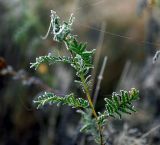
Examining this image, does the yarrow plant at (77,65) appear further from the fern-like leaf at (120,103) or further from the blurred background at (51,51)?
the blurred background at (51,51)

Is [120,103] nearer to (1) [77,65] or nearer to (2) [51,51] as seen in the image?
(1) [77,65]

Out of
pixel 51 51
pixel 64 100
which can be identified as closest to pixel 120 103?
pixel 64 100

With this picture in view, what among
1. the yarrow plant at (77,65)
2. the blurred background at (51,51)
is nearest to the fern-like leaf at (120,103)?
the yarrow plant at (77,65)

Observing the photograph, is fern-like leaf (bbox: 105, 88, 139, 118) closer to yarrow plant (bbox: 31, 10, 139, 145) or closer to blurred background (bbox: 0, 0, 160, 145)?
yarrow plant (bbox: 31, 10, 139, 145)

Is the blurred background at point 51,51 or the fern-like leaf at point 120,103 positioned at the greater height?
the blurred background at point 51,51

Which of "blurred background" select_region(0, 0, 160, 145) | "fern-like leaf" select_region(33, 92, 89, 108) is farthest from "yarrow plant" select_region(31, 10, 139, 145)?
"blurred background" select_region(0, 0, 160, 145)

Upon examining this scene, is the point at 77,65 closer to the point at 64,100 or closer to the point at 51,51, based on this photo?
the point at 64,100

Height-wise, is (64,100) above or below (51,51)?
below

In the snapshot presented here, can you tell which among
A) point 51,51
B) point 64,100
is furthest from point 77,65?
point 51,51

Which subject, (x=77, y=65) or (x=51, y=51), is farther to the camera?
(x=51, y=51)

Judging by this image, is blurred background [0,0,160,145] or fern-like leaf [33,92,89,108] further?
blurred background [0,0,160,145]

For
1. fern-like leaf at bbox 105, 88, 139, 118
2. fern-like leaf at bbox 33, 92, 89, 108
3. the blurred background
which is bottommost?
fern-like leaf at bbox 105, 88, 139, 118

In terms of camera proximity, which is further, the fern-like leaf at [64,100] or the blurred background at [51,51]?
the blurred background at [51,51]
